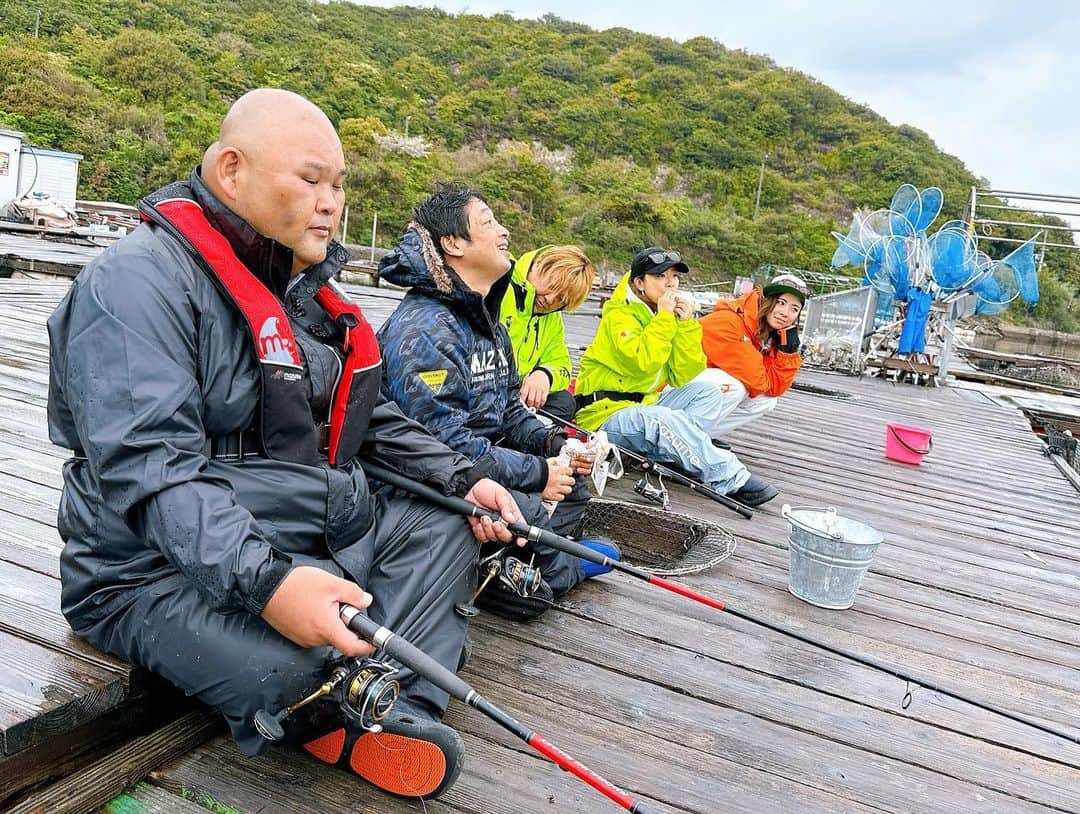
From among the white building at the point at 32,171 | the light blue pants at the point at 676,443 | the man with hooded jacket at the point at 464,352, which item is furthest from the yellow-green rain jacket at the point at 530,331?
the white building at the point at 32,171

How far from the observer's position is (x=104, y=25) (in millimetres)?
50938

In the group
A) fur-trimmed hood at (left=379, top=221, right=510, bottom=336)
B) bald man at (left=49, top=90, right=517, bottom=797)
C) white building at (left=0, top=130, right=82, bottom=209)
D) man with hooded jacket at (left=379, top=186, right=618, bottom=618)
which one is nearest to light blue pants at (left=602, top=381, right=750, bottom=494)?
man with hooded jacket at (left=379, top=186, right=618, bottom=618)

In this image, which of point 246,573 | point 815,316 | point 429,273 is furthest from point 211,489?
point 815,316

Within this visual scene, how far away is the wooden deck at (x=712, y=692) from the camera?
1.58 meters

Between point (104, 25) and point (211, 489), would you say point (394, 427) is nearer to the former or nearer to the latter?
point (211, 489)

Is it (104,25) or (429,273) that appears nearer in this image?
(429,273)

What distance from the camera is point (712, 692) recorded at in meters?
2.16

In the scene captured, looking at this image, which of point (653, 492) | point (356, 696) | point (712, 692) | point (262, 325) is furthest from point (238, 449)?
point (653, 492)

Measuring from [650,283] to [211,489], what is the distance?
3.15 m

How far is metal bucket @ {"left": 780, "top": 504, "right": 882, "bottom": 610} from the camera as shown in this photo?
277 centimetres

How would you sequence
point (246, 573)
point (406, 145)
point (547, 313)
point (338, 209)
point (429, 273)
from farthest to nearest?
1. point (406, 145)
2. point (547, 313)
3. point (429, 273)
4. point (338, 209)
5. point (246, 573)

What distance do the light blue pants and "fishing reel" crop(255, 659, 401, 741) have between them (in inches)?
108

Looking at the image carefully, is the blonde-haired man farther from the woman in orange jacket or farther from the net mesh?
the woman in orange jacket

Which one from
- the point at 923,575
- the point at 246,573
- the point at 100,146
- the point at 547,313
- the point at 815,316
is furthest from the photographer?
the point at 100,146
